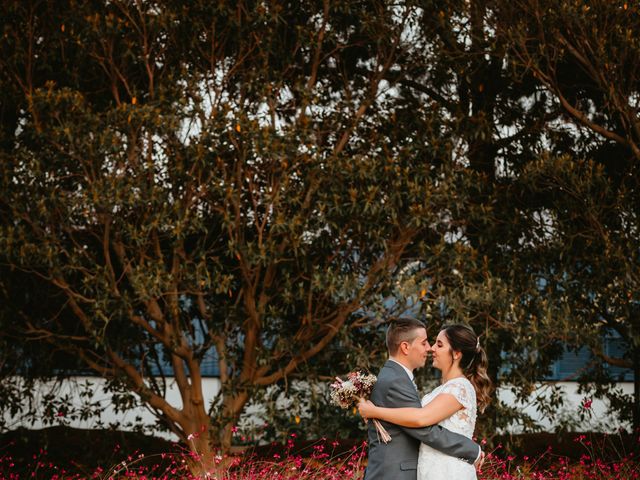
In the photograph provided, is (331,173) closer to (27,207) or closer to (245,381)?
(245,381)

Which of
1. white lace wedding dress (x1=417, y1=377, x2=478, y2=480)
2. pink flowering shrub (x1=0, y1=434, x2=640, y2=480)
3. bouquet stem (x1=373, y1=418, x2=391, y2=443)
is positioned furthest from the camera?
pink flowering shrub (x1=0, y1=434, x2=640, y2=480)

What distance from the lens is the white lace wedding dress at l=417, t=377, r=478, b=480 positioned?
4.94m

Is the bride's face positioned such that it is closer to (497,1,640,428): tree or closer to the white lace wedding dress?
the white lace wedding dress

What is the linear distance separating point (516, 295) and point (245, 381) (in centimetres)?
320

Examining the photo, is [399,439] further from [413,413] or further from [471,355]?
[471,355]

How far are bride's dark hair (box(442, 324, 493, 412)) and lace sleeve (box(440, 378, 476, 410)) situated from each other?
143 mm

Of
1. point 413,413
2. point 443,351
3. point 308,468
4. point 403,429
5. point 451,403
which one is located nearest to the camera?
point 413,413

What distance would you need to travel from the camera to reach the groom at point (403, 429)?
4.81m

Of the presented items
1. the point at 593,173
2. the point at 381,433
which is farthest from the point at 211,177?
the point at 381,433

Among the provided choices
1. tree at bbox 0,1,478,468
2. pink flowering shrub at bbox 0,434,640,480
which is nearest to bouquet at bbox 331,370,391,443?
pink flowering shrub at bbox 0,434,640,480

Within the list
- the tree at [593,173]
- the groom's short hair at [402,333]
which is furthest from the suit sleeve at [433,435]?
the tree at [593,173]

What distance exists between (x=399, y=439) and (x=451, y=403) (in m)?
0.37

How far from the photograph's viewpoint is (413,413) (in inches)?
186

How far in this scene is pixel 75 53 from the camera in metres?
9.83
